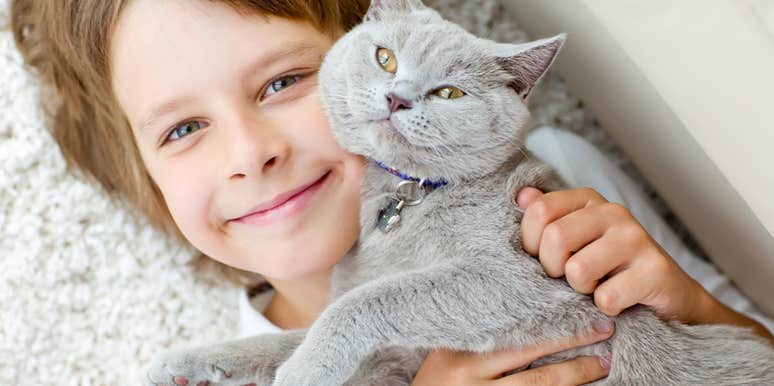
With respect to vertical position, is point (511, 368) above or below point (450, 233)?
below

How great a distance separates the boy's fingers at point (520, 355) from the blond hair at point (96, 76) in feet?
1.86

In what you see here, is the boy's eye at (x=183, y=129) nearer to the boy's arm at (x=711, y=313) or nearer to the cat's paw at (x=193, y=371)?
the cat's paw at (x=193, y=371)

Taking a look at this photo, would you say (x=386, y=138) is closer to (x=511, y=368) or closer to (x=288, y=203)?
(x=288, y=203)

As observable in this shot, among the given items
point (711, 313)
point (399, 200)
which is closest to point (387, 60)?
point (399, 200)

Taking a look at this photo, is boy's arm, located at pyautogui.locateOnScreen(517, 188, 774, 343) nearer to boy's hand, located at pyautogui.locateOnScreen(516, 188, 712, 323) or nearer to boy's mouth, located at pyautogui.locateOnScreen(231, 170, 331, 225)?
boy's hand, located at pyautogui.locateOnScreen(516, 188, 712, 323)

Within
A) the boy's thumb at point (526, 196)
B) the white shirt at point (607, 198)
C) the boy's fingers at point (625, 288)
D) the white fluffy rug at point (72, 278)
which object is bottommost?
the white fluffy rug at point (72, 278)

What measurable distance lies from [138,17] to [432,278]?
583 millimetres

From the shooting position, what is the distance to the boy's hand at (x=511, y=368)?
92 cm

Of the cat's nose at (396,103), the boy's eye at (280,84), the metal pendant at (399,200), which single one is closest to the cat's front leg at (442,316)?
the metal pendant at (399,200)

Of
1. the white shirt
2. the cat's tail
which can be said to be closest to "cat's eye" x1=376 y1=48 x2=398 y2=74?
the cat's tail

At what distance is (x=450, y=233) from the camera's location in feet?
3.07

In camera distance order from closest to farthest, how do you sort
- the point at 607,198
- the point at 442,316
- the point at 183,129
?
1. the point at 442,316
2. the point at 183,129
3. the point at 607,198

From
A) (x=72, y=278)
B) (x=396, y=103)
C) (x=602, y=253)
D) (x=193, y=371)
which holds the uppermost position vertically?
(x=396, y=103)

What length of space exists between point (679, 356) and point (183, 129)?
0.79 meters
